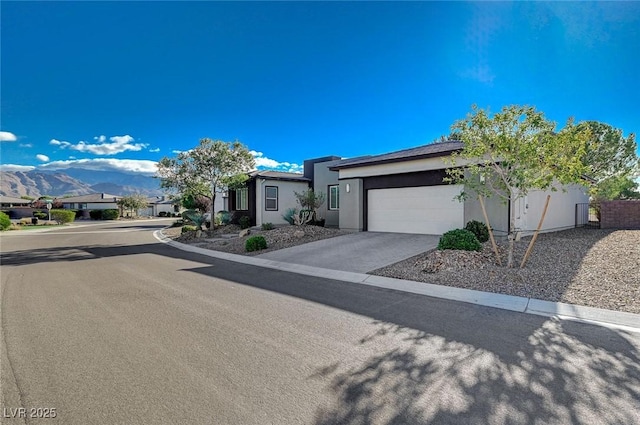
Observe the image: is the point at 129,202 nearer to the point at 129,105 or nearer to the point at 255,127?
the point at 129,105

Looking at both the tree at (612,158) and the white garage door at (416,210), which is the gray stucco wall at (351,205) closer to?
the white garage door at (416,210)

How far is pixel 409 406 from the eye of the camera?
276 cm

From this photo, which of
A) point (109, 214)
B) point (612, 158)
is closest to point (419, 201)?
point (612, 158)

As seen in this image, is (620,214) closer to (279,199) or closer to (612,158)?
(612,158)

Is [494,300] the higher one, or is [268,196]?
[268,196]

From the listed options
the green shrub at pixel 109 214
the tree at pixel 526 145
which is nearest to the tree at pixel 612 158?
the tree at pixel 526 145

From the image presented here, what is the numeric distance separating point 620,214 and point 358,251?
38.9 ft

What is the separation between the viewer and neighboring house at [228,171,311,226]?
65.4 ft

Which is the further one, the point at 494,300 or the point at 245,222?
the point at 245,222

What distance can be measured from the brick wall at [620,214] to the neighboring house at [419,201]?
1504 mm

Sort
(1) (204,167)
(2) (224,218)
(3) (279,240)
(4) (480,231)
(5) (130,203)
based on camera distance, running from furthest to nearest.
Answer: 1. (5) (130,203)
2. (2) (224,218)
3. (1) (204,167)
4. (3) (279,240)
5. (4) (480,231)

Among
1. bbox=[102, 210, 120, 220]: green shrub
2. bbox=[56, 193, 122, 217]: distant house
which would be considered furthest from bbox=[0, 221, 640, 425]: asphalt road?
bbox=[56, 193, 122, 217]: distant house

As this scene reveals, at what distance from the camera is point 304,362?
361cm

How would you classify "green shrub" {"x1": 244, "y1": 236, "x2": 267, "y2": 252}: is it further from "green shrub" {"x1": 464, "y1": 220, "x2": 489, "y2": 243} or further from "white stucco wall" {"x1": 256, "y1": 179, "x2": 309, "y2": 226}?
"green shrub" {"x1": 464, "y1": 220, "x2": 489, "y2": 243}
